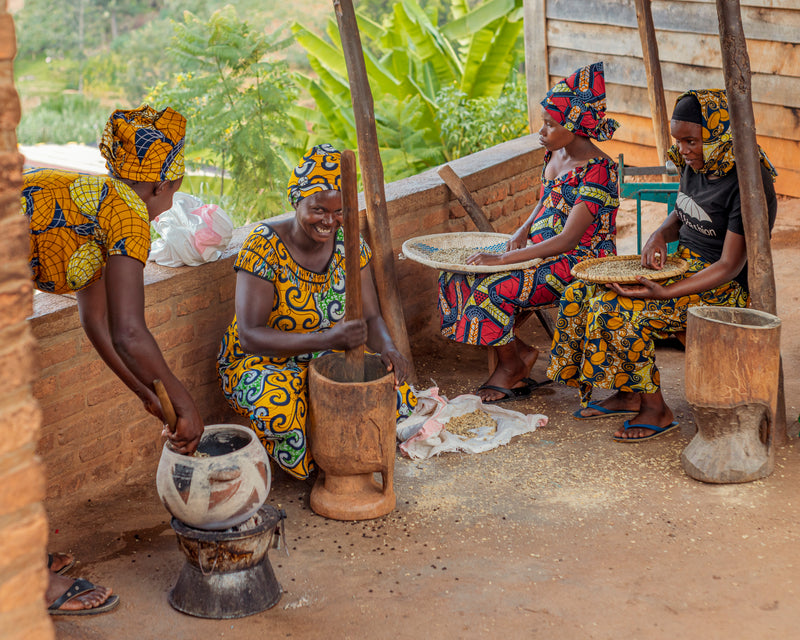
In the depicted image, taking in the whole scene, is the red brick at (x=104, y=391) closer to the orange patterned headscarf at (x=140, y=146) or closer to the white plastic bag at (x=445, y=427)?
the orange patterned headscarf at (x=140, y=146)

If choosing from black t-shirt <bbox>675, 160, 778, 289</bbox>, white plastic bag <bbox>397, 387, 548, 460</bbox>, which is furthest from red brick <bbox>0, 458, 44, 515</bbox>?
black t-shirt <bbox>675, 160, 778, 289</bbox>

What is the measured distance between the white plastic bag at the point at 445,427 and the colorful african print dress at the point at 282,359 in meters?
0.31

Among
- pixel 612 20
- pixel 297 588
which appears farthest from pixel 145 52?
pixel 297 588

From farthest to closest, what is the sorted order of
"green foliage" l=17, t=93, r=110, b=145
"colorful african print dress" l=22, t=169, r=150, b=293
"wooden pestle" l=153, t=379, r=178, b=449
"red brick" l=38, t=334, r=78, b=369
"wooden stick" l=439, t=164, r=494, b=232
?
"green foliage" l=17, t=93, r=110, b=145 → "wooden stick" l=439, t=164, r=494, b=232 → "red brick" l=38, t=334, r=78, b=369 → "colorful african print dress" l=22, t=169, r=150, b=293 → "wooden pestle" l=153, t=379, r=178, b=449

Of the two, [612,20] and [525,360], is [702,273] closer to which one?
[525,360]

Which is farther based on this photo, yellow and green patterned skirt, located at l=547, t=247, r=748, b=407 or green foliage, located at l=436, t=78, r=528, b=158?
green foliage, located at l=436, t=78, r=528, b=158

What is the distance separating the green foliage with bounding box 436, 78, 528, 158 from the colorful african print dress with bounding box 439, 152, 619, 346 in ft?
16.3

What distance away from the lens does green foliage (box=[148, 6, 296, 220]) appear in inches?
384

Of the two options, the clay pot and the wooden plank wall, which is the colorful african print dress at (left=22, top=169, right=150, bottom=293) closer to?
the clay pot

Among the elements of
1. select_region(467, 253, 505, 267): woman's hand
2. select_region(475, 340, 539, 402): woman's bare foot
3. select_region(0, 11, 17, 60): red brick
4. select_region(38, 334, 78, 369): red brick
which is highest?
select_region(0, 11, 17, 60): red brick

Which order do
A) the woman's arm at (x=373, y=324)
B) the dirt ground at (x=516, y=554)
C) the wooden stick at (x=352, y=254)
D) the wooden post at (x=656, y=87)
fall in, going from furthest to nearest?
A: the wooden post at (x=656, y=87) → the woman's arm at (x=373, y=324) → the wooden stick at (x=352, y=254) → the dirt ground at (x=516, y=554)

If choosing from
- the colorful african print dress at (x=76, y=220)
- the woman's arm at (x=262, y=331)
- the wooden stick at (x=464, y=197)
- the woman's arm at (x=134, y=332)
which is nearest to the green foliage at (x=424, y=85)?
the wooden stick at (x=464, y=197)

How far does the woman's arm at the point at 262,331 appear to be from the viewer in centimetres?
349

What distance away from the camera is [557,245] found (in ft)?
14.3
